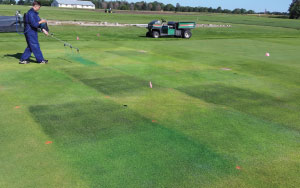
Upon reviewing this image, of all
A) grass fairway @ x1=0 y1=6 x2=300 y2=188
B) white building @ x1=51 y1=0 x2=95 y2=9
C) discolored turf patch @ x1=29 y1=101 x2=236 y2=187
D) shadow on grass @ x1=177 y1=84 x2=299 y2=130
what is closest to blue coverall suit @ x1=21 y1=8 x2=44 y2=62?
grass fairway @ x1=0 y1=6 x2=300 y2=188

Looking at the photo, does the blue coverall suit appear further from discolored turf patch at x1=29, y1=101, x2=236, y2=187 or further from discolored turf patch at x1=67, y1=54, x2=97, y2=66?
discolored turf patch at x1=29, y1=101, x2=236, y2=187

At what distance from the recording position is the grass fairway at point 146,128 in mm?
3863

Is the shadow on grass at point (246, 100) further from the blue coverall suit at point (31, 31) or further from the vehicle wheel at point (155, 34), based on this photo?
the vehicle wheel at point (155, 34)

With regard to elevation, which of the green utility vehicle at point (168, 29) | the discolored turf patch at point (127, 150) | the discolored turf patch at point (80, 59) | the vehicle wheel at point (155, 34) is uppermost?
the green utility vehicle at point (168, 29)

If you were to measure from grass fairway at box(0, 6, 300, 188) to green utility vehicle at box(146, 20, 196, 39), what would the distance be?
43.5 feet

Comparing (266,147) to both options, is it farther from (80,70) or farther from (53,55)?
(53,55)

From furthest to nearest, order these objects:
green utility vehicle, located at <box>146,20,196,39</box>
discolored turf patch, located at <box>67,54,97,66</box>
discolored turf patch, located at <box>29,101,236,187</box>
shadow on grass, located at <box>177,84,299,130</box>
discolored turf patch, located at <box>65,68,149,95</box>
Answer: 1. green utility vehicle, located at <box>146,20,196,39</box>
2. discolored turf patch, located at <box>67,54,97,66</box>
3. discolored turf patch, located at <box>65,68,149,95</box>
4. shadow on grass, located at <box>177,84,299,130</box>
5. discolored turf patch, located at <box>29,101,236,187</box>

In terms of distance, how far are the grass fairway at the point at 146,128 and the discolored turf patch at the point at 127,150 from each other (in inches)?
0.6

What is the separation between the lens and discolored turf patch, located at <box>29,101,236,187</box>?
380cm

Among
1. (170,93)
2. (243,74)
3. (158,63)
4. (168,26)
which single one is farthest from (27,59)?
(168,26)

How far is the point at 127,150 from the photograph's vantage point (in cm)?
448

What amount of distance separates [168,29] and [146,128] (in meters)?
19.0

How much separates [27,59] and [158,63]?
5.16 m

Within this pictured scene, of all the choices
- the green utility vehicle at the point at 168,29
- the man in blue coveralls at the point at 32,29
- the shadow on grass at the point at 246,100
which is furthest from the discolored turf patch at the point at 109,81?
the green utility vehicle at the point at 168,29
